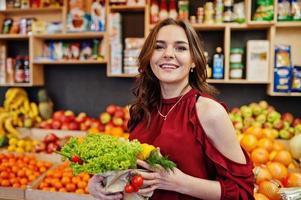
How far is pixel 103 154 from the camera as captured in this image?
3.02 feet

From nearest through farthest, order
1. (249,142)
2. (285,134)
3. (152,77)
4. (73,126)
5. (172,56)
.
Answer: (172,56) → (152,77) → (249,142) → (285,134) → (73,126)

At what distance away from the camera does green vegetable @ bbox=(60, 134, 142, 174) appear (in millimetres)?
896

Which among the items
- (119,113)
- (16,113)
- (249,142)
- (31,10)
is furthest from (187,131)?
(31,10)

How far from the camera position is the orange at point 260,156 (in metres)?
1.92

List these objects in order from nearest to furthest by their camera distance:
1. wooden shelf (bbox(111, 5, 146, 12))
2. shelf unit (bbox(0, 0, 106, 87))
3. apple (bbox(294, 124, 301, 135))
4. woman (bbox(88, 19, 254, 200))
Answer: woman (bbox(88, 19, 254, 200))
apple (bbox(294, 124, 301, 135))
wooden shelf (bbox(111, 5, 146, 12))
shelf unit (bbox(0, 0, 106, 87))

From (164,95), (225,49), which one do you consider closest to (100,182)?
(164,95)

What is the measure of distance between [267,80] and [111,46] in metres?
1.29

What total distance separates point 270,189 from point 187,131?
2.44 feet

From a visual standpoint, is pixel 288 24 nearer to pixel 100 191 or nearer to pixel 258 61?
pixel 258 61

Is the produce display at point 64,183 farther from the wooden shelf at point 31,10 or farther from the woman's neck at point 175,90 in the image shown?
the wooden shelf at point 31,10

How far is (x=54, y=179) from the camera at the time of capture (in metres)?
1.99

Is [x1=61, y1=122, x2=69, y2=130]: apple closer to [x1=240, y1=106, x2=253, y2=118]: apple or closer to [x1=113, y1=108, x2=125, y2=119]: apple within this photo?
[x1=113, y1=108, x2=125, y2=119]: apple

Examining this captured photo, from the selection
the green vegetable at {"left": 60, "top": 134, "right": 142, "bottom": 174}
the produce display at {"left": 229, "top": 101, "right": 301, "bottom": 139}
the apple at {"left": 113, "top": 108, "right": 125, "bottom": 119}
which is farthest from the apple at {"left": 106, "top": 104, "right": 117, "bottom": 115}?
the green vegetable at {"left": 60, "top": 134, "right": 142, "bottom": 174}

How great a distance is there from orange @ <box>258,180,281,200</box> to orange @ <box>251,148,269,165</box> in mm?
335
